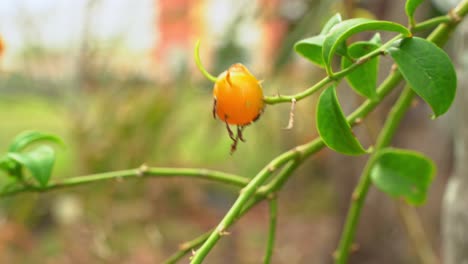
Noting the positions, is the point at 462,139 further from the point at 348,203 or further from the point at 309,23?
the point at 348,203

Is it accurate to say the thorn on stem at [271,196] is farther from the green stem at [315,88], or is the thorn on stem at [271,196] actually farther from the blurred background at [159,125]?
the blurred background at [159,125]

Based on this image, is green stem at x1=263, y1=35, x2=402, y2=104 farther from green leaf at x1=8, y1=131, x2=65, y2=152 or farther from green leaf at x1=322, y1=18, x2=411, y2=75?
green leaf at x1=8, y1=131, x2=65, y2=152

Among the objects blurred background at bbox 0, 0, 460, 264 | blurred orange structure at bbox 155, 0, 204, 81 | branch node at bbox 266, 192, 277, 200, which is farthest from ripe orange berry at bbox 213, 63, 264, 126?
blurred orange structure at bbox 155, 0, 204, 81

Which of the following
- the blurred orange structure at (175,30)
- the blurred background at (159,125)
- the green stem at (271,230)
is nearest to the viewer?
the green stem at (271,230)

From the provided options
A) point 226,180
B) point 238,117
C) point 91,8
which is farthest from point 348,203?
point 238,117

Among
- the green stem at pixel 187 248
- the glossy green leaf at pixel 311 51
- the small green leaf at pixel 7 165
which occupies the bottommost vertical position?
the green stem at pixel 187 248

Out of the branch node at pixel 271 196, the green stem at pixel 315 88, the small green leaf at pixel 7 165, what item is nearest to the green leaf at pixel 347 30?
the green stem at pixel 315 88

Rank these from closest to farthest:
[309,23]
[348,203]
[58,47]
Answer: [309,23] < [348,203] < [58,47]
